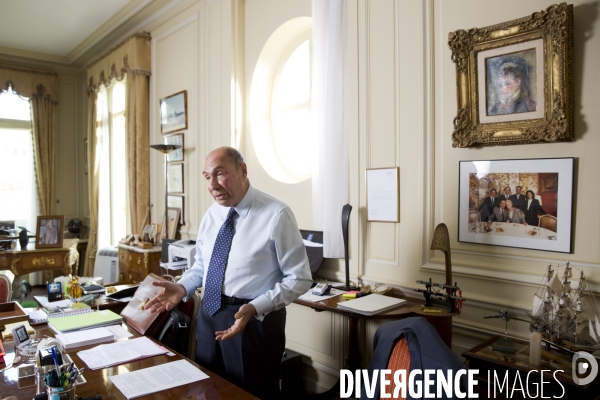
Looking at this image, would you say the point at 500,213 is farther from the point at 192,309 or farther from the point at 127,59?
the point at 127,59

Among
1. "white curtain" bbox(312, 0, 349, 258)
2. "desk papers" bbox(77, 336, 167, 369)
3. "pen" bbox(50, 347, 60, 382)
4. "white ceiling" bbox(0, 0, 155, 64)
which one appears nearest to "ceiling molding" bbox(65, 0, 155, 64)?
"white ceiling" bbox(0, 0, 155, 64)

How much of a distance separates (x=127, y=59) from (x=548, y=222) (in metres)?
5.39

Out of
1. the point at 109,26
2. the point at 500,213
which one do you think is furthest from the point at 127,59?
the point at 500,213

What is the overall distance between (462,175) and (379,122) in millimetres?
705

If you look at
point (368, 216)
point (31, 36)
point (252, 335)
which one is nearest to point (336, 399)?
point (368, 216)

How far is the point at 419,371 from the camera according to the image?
1283 mm

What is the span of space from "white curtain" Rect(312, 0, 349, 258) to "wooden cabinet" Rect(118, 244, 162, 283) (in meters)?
2.39

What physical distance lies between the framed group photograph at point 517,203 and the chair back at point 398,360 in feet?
4.19

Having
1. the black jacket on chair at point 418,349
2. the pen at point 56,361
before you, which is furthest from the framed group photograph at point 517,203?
the pen at point 56,361

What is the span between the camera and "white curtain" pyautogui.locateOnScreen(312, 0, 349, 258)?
341 centimetres

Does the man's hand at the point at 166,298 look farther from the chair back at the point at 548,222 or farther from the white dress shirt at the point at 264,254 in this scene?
the chair back at the point at 548,222

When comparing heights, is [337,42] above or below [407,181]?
above

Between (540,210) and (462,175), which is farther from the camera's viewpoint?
(462,175)

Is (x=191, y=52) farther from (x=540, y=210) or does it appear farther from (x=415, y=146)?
(x=540, y=210)
